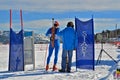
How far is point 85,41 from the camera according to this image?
14.3 m

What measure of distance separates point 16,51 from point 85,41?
2675 mm

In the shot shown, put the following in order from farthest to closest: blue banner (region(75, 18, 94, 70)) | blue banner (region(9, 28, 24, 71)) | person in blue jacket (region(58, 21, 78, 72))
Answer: blue banner (region(9, 28, 24, 71)), blue banner (region(75, 18, 94, 70)), person in blue jacket (region(58, 21, 78, 72))

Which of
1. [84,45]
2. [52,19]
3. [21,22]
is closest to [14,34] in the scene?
[21,22]

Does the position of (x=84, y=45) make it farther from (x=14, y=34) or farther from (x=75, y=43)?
(x=14, y=34)

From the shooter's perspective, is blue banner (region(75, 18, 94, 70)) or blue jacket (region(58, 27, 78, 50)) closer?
blue jacket (region(58, 27, 78, 50))

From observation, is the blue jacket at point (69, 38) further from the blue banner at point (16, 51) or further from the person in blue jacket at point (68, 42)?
the blue banner at point (16, 51)

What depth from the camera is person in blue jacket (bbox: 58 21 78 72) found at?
46.2 ft

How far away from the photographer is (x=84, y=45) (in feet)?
46.8

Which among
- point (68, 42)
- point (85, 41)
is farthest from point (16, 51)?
point (85, 41)

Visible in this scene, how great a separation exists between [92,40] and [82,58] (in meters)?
0.75

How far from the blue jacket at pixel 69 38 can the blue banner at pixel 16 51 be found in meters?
1.65

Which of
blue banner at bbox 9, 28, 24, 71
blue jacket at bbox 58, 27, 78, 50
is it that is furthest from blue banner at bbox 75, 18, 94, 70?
blue banner at bbox 9, 28, 24, 71

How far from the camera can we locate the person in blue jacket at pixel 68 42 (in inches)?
554

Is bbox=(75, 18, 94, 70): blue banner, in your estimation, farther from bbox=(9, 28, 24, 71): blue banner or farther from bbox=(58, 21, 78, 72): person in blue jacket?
bbox=(9, 28, 24, 71): blue banner
